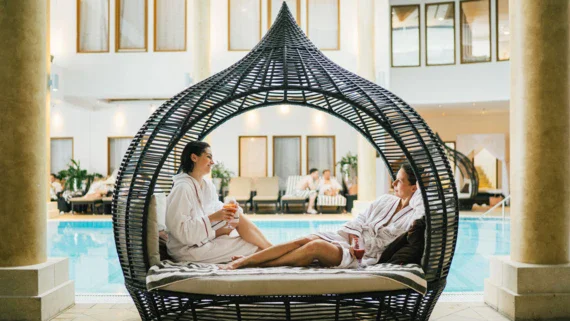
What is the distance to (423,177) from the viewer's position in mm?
3217

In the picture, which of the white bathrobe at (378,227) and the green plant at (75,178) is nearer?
the white bathrobe at (378,227)

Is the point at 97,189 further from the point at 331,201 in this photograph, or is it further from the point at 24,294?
the point at 24,294

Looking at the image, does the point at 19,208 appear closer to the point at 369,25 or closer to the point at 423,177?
the point at 423,177

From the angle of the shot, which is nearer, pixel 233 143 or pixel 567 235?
pixel 567 235

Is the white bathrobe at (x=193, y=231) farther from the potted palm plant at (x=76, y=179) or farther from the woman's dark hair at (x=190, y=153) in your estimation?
the potted palm plant at (x=76, y=179)

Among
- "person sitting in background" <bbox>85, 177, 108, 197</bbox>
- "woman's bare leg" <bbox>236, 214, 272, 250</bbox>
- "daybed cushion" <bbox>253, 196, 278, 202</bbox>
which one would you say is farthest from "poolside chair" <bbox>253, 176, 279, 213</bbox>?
"woman's bare leg" <bbox>236, 214, 272, 250</bbox>

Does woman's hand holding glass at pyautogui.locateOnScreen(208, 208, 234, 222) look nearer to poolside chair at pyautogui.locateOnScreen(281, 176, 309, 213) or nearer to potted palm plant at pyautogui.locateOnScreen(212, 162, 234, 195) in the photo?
poolside chair at pyautogui.locateOnScreen(281, 176, 309, 213)

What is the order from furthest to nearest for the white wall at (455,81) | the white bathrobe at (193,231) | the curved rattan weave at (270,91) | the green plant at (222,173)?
the white wall at (455,81), the green plant at (222,173), the white bathrobe at (193,231), the curved rattan weave at (270,91)

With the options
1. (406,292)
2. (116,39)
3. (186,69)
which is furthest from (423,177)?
(116,39)

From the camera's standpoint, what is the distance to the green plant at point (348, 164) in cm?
1313

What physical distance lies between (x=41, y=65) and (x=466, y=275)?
451cm

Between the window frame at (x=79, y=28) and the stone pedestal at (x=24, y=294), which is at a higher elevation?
the window frame at (x=79, y=28)

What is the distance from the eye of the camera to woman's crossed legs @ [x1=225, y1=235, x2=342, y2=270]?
10.9 feet

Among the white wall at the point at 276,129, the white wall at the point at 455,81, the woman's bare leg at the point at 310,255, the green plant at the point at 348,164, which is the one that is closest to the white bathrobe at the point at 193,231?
the woman's bare leg at the point at 310,255
